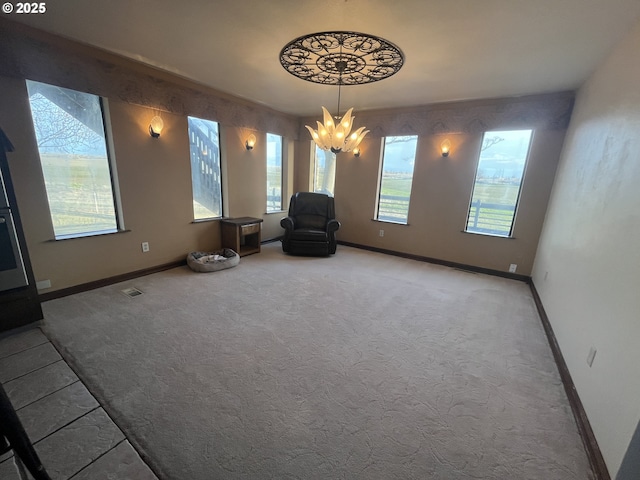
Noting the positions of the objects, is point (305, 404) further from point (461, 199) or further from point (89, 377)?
point (461, 199)

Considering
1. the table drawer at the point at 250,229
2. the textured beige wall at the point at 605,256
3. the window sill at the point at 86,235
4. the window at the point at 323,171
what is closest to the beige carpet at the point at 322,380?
the textured beige wall at the point at 605,256

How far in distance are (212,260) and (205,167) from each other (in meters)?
1.47

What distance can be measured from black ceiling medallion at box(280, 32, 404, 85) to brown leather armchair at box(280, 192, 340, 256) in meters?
2.26

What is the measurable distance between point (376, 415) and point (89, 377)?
1.91m

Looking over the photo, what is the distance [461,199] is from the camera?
13.8ft

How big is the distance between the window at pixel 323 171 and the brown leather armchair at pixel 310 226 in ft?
2.28

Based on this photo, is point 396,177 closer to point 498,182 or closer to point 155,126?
point 498,182

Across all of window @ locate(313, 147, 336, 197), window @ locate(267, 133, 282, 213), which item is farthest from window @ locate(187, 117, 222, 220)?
window @ locate(313, 147, 336, 197)

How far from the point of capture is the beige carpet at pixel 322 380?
1.36 metres

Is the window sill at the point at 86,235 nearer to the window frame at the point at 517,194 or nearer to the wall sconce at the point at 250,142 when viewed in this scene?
the wall sconce at the point at 250,142

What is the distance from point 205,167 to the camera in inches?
163

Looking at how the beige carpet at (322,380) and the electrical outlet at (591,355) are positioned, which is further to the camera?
the electrical outlet at (591,355)

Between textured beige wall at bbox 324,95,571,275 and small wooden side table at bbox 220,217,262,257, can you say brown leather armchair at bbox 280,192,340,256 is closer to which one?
small wooden side table at bbox 220,217,262,257

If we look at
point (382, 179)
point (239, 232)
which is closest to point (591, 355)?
point (382, 179)
